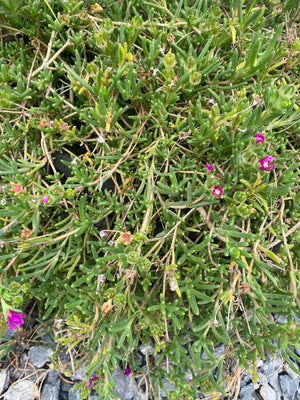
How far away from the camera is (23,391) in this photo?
77.4 inches

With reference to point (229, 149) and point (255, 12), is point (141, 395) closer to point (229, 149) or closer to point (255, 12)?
point (229, 149)

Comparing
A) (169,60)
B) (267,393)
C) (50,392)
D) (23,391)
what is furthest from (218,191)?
(23,391)

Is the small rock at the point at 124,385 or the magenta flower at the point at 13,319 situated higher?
the magenta flower at the point at 13,319

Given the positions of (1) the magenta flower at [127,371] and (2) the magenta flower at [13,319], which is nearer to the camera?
(2) the magenta flower at [13,319]

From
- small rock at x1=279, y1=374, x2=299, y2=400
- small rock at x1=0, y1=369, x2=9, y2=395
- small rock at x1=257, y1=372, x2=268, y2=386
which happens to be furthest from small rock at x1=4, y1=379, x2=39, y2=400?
small rock at x1=279, y1=374, x2=299, y2=400

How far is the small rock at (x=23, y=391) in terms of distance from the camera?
6.39 ft

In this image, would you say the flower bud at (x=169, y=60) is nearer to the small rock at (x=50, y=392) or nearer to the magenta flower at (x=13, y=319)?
the magenta flower at (x=13, y=319)

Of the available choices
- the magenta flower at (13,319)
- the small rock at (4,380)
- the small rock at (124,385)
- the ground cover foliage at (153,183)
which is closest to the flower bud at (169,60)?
the ground cover foliage at (153,183)

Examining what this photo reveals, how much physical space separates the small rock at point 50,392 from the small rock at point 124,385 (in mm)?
386

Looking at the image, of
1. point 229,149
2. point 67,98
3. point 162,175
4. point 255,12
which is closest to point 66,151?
point 67,98

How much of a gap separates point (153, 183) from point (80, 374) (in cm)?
133

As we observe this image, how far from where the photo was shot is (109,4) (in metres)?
1.90

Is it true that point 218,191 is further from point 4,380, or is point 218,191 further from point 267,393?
point 4,380

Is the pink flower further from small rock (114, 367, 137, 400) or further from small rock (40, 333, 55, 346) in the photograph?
small rock (40, 333, 55, 346)
